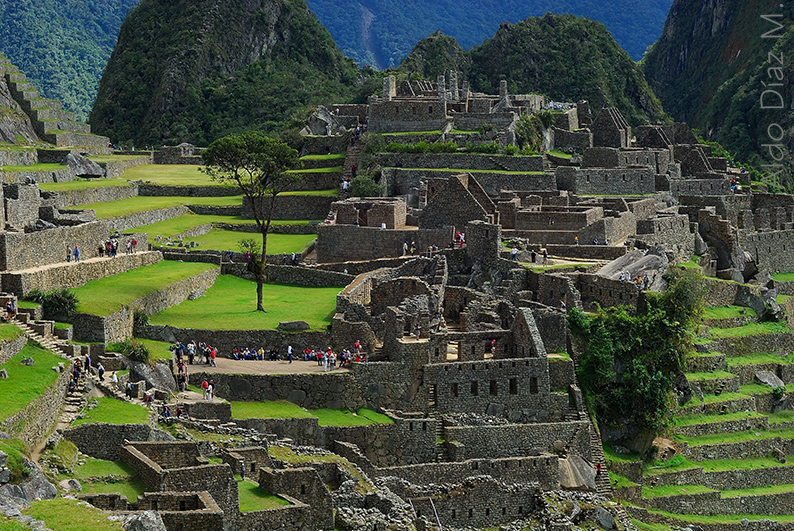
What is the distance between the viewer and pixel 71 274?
5122cm

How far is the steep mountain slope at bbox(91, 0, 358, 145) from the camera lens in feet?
445

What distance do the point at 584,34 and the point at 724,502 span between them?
102729mm

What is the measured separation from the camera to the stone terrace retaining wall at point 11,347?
1586 inches

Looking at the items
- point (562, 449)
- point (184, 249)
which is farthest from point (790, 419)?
point (184, 249)

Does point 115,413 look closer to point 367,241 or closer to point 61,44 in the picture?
point 367,241

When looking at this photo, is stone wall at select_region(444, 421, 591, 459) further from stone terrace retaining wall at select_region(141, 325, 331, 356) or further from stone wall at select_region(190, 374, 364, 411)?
stone terrace retaining wall at select_region(141, 325, 331, 356)

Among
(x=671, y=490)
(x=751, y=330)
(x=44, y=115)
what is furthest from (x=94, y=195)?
(x=671, y=490)

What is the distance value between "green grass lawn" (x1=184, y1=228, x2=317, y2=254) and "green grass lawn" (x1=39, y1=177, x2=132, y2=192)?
751cm

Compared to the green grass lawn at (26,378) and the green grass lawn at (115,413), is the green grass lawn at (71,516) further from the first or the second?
the green grass lawn at (115,413)

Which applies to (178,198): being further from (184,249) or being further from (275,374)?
(275,374)

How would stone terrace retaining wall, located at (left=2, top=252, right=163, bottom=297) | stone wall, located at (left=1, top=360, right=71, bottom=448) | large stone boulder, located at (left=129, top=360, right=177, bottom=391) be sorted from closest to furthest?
1. stone wall, located at (left=1, top=360, right=71, bottom=448)
2. large stone boulder, located at (left=129, top=360, right=177, bottom=391)
3. stone terrace retaining wall, located at (left=2, top=252, right=163, bottom=297)

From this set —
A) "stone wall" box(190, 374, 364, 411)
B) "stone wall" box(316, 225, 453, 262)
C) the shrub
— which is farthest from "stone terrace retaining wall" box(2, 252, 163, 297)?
"stone wall" box(316, 225, 453, 262)

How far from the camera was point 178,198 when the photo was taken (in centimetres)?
8250

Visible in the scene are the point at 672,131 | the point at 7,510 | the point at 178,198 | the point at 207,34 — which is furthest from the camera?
the point at 207,34
